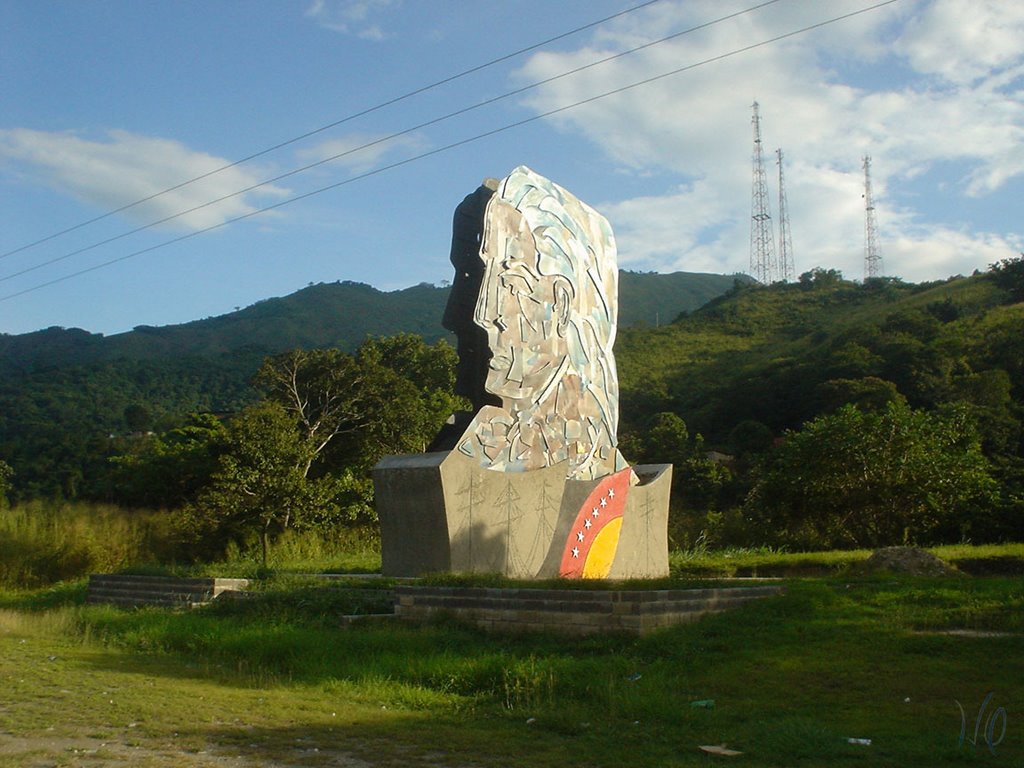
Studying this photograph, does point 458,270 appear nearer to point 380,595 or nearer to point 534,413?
point 534,413

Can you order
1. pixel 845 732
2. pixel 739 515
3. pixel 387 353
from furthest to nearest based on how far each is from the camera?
pixel 387 353 → pixel 739 515 → pixel 845 732

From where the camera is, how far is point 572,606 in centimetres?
870

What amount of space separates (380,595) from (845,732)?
6026mm

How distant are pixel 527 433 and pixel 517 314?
62.1 inches

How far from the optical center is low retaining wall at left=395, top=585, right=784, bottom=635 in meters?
8.40

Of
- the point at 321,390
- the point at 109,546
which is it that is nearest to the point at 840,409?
the point at 321,390

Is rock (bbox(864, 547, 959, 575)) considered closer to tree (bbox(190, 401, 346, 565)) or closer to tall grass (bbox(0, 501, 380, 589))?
tall grass (bbox(0, 501, 380, 589))

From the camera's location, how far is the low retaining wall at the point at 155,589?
472 inches

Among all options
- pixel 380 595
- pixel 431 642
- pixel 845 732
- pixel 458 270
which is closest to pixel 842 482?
pixel 458 270

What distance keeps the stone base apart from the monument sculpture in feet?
0.05

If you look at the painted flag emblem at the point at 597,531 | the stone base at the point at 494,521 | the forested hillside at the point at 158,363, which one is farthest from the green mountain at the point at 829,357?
the stone base at the point at 494,521

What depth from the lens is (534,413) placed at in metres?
13.2

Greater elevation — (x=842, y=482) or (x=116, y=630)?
(x=842, y=482)

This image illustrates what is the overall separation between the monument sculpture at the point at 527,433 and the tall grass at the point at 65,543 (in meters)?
8.68
